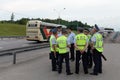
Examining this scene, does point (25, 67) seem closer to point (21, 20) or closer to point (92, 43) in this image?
point (92, 43)

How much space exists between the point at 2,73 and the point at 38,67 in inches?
87.8

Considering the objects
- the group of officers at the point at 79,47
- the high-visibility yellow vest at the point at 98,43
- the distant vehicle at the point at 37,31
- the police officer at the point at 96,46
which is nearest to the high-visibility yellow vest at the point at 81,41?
the group of officers at the point at 79,47

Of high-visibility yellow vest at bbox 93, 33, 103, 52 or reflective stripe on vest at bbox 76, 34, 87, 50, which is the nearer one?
reflective stripe on vest at bbox 76, 34, 87, 50

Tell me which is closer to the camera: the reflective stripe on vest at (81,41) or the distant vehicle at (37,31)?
the reflective stripe on vest at (81,41)

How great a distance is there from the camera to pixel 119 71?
43.3 ft

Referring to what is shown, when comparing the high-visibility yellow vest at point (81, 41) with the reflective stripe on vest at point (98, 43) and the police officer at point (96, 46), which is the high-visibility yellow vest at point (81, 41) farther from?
the reflective stripe on vest at point (98, 43)

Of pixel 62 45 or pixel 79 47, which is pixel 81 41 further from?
pixel 62 45

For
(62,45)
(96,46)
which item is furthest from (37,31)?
(96,46)

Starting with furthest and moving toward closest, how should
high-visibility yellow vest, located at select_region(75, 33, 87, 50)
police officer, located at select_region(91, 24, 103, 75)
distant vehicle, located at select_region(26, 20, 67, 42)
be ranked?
distant vehicle, located at select_region(26, 20, 67, 42)
police officer, located at select_region(91, 24, 103, 75)
high-visibility yellow vest, located at select_region(75, 33, 87, 50)

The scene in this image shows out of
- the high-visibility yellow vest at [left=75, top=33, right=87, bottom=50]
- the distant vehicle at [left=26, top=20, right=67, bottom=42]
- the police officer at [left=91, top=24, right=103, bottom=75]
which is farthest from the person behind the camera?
the distant vehicle at [left=26, top=20, right=67, bottom=42]

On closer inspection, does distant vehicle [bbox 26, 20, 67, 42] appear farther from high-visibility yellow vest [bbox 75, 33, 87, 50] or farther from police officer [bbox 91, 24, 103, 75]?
high-visibility yellow vest [bbox 75, 33, 87, 50]

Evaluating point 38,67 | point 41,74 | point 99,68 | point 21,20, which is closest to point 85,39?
point 99,68

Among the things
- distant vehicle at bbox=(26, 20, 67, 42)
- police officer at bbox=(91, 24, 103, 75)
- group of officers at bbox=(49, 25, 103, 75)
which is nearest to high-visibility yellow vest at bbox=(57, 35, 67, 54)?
group of officers at bbox=(49, 25, 103, 75)

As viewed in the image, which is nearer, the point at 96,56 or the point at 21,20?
the point at 96,56
